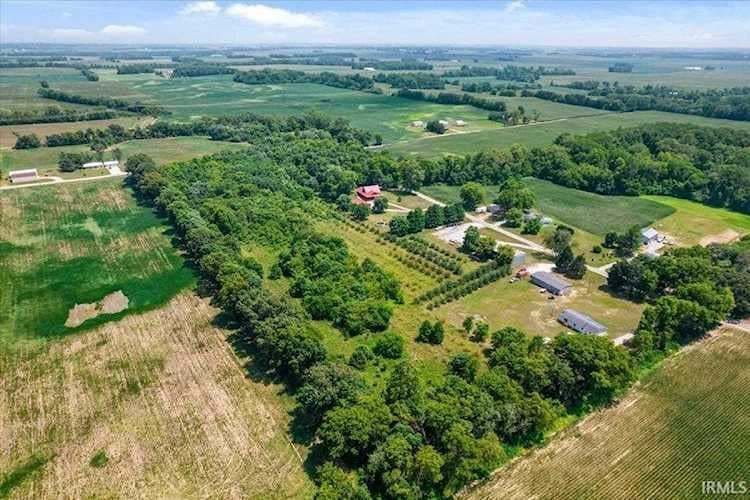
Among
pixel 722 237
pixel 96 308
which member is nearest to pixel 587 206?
pixel 722 237

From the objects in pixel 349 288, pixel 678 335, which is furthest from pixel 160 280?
pixel 678 335

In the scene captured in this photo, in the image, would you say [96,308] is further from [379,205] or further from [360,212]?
[379,205]

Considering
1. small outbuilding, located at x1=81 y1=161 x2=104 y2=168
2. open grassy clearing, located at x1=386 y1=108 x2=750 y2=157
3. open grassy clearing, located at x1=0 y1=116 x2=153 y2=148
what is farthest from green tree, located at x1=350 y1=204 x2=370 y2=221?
open grassy clearing, located at x1=0 y1=116 x2=153 y2=148

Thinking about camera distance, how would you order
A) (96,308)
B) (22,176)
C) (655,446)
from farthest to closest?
(22,176) → (96,308) → (655,446)

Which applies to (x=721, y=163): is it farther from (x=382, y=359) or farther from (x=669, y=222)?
(x=382, y=359)

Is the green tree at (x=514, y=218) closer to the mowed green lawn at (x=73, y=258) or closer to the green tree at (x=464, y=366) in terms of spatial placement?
the green tree at (x=464, y=366)

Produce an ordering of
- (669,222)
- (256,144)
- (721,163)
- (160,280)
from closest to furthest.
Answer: (160,280)
(669,222)
(721,163)
(256,144)
